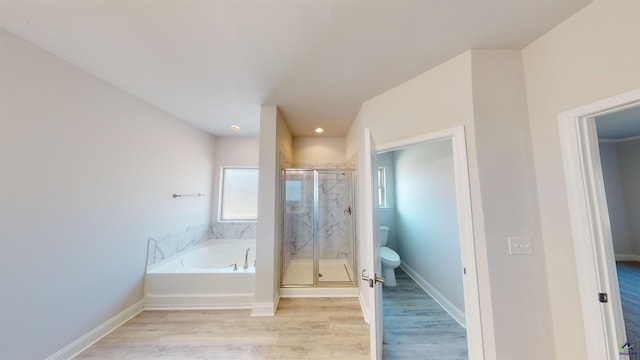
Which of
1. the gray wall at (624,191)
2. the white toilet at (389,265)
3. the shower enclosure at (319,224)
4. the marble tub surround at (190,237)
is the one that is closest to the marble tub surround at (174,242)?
the marble tub surround at (190,237)

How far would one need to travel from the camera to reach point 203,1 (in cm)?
120

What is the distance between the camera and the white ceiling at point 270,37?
125 centimetres

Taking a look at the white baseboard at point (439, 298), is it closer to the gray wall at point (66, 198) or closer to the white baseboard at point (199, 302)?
the white baseboard at point (199, 302)

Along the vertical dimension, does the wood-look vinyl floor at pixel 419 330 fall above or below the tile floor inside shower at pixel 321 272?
below

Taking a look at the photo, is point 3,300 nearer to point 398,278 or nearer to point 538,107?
point 538,107

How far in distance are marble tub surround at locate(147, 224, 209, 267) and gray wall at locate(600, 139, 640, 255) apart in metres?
7.65

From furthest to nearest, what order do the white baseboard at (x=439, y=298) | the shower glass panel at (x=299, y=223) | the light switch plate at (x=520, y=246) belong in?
the shower glass panel at (x=299, y=223) < the white baseboard at (x=439, y=298) < the light switch plate at (x=520, y=246)

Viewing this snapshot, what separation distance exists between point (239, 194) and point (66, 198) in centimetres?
246

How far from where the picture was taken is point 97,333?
78.1 inches

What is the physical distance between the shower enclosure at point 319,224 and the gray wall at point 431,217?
1055 mm

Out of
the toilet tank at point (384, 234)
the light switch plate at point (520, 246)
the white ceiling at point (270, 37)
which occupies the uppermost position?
the white ceiling at point (270, 37)

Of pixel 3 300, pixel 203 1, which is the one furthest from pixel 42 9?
pixel 3 300

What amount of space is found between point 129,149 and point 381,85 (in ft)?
9.30

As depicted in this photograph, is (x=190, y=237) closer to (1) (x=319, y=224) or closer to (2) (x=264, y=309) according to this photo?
(2) (x=264, y=309)
